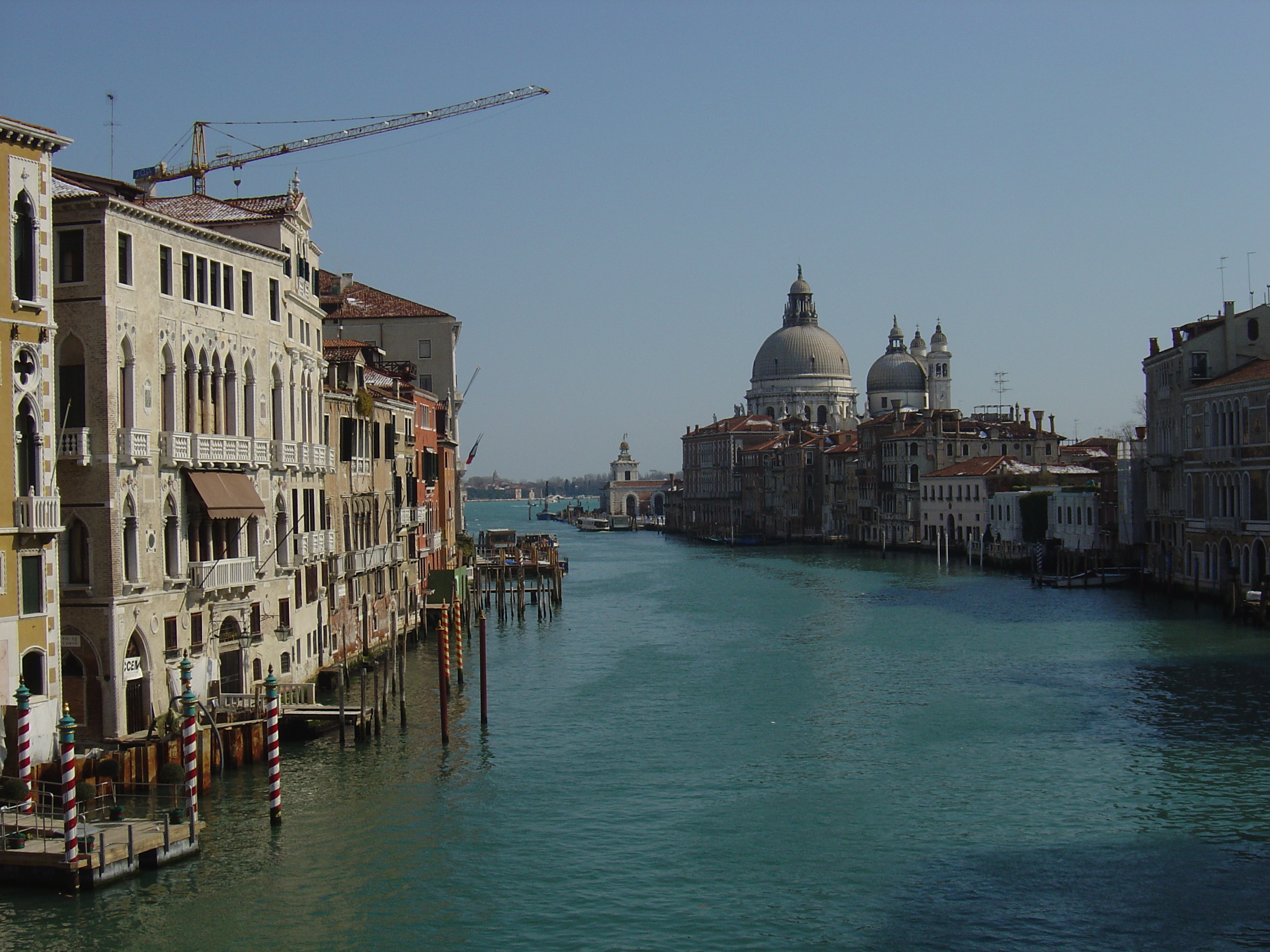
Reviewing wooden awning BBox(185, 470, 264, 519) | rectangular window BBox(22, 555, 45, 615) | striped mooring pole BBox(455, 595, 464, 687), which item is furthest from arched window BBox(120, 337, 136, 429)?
striped mooring pole BBox(455, 595, 464, 687)

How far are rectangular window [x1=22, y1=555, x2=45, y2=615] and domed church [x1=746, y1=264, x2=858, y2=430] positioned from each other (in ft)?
336

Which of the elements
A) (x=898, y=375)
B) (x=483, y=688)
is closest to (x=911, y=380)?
(x=898, y=375)

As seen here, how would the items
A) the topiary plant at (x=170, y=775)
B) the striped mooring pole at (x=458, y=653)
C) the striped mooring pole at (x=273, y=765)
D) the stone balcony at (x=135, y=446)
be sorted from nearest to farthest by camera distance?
the striped mooring pole at (x=273, y=765)
the topiary plant at (x=170, y=775)
the stone balcony at (x=135, y=446)
the striped mooring pole at (x=458, y=653)

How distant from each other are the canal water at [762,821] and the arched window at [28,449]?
407 cm

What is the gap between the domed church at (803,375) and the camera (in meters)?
118

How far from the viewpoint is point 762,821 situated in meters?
16.2

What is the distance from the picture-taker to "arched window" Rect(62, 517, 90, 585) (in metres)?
16.5

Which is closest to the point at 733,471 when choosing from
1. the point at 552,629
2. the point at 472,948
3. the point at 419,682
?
the point at 552,629

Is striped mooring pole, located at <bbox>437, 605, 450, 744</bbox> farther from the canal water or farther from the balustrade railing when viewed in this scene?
the balustrade railing

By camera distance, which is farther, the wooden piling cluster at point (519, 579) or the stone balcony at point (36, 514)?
the wooden piling cluster at point (519, 579)

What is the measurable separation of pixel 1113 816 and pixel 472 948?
25.1ft

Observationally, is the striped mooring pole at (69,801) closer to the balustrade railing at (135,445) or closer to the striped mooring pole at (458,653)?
the balustrade railing at (135,445)

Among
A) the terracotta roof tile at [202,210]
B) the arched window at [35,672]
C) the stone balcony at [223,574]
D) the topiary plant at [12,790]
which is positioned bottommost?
the topiary plant at [12,790]

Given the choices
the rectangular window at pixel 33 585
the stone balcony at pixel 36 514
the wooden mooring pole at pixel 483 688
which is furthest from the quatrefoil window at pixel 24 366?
the wooden mooring pole at pixel 483 688
